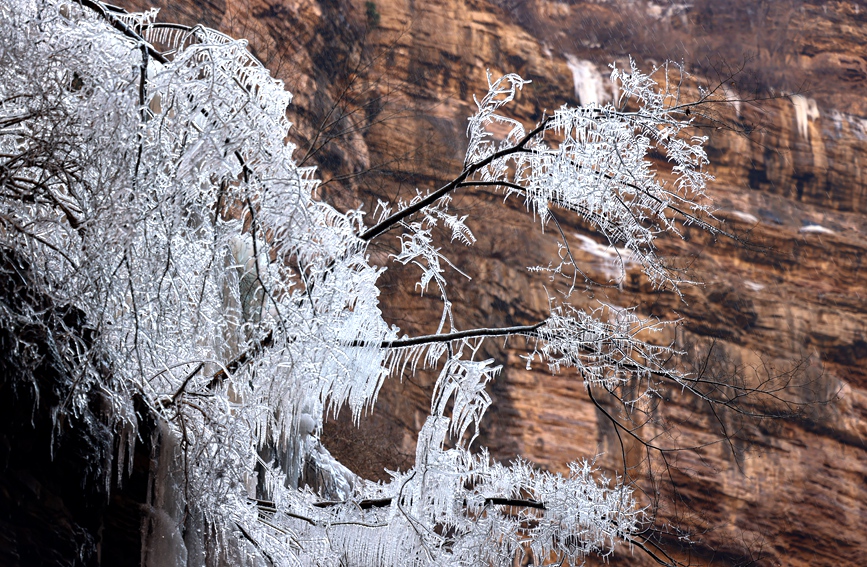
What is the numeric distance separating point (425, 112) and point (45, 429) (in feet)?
35.0

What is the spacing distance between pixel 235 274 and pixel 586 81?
11.7 metres

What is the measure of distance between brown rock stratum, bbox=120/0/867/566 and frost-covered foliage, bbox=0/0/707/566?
615cm

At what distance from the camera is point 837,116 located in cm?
1453

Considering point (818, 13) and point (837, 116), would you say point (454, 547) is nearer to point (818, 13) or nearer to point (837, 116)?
point (837, 116)

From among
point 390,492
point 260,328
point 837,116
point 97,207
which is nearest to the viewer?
point 97,207

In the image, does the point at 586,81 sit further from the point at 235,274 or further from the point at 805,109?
the point at 235,274

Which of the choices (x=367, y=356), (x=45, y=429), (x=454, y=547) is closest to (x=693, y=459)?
(x=454, y=547)

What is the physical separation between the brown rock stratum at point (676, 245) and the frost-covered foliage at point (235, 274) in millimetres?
6153

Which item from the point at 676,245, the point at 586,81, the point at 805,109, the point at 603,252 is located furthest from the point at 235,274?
the point at 805,109

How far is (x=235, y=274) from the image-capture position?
12.1 ft

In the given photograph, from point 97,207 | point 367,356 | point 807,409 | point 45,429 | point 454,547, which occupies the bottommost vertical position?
point 454,547

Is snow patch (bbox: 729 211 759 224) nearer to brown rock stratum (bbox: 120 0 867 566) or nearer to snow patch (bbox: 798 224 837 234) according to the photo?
brown rock stratum (bbox: 120 0 867 566)

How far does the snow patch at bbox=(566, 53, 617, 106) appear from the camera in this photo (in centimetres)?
1427

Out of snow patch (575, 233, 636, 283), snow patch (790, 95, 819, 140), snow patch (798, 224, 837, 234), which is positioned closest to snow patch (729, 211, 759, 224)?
snow patch (798, 224, 837, 234)
